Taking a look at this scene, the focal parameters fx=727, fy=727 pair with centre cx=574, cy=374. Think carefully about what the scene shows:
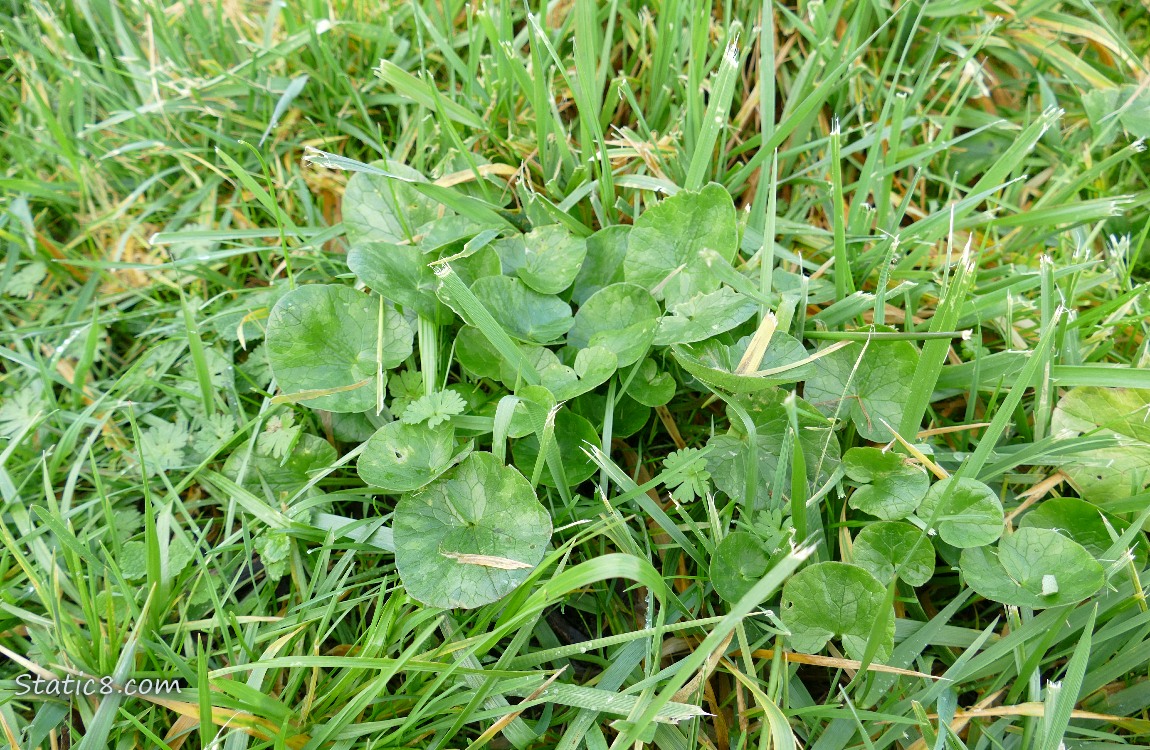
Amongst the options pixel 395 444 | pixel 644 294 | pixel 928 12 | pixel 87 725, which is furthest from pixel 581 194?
pixel 87 725

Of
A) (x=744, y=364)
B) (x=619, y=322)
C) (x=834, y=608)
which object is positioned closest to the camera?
(x=834, y=608)

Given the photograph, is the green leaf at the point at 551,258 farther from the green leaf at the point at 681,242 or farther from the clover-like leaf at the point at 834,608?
the clover-like leaf at the point at 834,608

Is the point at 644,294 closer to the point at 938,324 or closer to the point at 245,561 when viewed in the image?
the point at 938,324

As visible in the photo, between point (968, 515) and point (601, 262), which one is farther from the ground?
point (601, 262)

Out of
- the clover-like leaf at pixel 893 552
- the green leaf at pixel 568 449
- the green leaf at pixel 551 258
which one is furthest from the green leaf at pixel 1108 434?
the green leaf at pixel 551 258

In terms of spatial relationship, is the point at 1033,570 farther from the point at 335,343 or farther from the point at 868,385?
the point at 335,343

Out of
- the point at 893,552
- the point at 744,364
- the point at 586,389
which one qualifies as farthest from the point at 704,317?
the point at 893,552
